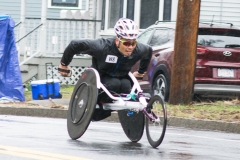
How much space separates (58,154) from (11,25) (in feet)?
34.9

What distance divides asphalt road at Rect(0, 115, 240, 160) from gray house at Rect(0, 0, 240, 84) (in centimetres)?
1278

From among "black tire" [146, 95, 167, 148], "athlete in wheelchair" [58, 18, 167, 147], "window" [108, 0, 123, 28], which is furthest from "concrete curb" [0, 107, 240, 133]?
"window" [108, 0, 123, 28]

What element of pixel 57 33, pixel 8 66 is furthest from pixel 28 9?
pixel 8 66

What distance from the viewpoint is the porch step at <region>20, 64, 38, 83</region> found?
25.7 meters

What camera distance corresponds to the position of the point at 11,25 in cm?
1877

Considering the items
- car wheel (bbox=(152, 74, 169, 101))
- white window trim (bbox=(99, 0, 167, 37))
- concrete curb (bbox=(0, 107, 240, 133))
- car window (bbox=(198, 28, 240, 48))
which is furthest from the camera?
white window trim (bbox=(99, 0, 167, 37))

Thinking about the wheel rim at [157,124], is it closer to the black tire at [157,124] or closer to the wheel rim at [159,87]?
the black tire at [157,124]

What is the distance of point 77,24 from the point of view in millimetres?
26797

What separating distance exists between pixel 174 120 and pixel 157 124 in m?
4.60

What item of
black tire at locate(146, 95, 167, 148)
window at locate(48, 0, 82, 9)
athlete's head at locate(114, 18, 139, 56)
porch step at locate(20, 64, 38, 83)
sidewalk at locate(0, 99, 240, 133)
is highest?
athlete's head at locate(114, 18, 139, 56)

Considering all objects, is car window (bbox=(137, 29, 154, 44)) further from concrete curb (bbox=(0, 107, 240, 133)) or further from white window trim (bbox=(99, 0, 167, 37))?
white window trim (bbox=(99, 0, 167, 37))

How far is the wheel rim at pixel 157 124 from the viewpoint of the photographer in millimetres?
9835

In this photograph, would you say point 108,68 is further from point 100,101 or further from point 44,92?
point 44,92

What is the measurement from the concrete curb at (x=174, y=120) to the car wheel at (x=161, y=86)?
2313mm
